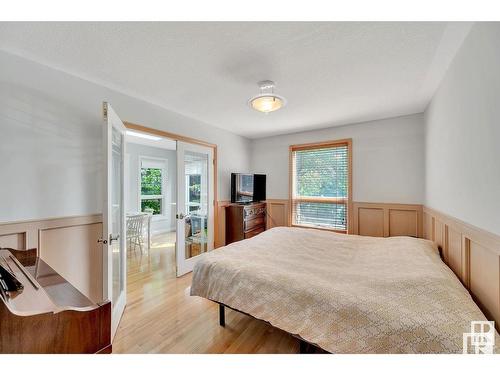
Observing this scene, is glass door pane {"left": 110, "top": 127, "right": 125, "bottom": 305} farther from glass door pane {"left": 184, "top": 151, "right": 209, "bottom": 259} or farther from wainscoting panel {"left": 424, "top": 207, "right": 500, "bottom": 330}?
wainscoting panel {"left": 424, "top": 207, "right": 500, "bottom": 330}

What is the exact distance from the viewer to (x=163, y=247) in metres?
4.63

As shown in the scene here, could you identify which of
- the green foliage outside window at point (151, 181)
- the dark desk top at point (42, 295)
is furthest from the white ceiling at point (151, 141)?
the dark desk top at point (42, 295)

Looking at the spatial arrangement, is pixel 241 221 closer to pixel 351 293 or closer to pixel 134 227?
pixel 134 227

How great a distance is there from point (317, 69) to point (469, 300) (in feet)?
6.30

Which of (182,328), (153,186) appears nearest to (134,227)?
(153,186)

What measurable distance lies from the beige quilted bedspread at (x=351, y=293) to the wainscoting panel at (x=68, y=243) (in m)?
1.10

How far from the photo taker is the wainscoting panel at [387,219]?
10.1 feet

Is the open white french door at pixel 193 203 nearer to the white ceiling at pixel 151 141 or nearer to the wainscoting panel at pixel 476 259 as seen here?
the white ceiling at pixel 151 141

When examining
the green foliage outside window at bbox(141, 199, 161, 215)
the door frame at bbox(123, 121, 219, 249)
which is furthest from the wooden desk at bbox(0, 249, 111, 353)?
the green foliage outside window at bbox(141, 199, 161, 215)

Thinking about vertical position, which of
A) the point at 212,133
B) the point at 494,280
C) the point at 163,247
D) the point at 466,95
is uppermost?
the point at 212,133

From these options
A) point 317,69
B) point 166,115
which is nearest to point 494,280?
point 317,69

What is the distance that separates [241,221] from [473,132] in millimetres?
3026

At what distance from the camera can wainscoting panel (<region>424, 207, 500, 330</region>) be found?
1.14m
